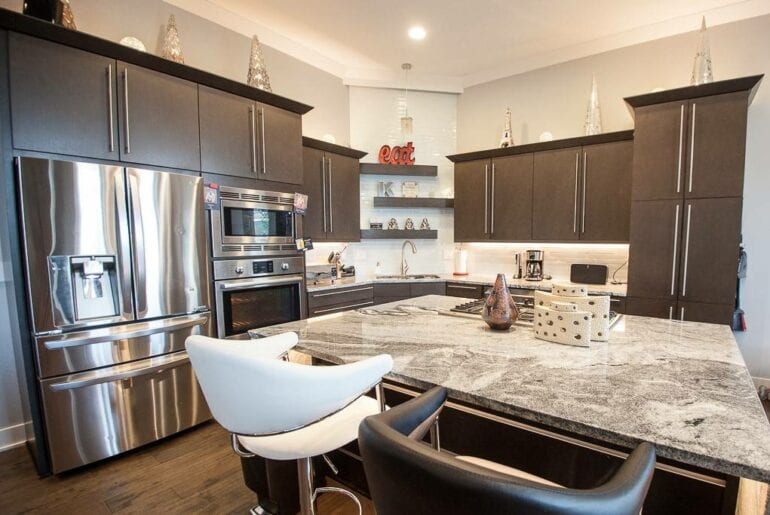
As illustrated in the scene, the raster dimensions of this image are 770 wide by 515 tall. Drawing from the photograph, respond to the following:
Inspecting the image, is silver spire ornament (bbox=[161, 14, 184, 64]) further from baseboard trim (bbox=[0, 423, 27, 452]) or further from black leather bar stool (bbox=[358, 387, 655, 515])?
black leather bar stool (bbox=[358, 387, 655, 515])

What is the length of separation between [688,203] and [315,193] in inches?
123

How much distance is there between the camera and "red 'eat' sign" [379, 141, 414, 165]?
14.0ft

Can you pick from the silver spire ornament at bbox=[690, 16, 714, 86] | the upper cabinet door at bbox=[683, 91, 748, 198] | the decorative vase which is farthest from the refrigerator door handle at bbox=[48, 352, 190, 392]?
the silver spire ornament at bbox=[690, 16, 714, 86]

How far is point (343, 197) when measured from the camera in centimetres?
384

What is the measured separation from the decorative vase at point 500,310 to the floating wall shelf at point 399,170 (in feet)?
9.24

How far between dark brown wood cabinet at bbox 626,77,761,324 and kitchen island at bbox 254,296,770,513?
1333 mm

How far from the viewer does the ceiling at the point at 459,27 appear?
299 centimetres

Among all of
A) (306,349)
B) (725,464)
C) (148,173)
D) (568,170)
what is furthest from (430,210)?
(725,464)

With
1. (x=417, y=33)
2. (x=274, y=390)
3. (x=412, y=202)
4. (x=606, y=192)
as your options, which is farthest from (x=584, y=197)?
(x=274, y=390)

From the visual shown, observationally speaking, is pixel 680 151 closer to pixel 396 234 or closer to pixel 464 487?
pixel 396 234

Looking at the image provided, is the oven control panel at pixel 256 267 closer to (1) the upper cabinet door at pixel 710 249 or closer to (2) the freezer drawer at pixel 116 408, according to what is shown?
(2) the freezer drawer at pixel 116 408

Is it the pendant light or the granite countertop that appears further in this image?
the pendant light

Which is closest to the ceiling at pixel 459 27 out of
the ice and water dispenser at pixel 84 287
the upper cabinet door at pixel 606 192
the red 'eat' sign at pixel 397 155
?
the red 'eat' sign at pixel 397 155

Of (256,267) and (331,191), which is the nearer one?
(256,267)
